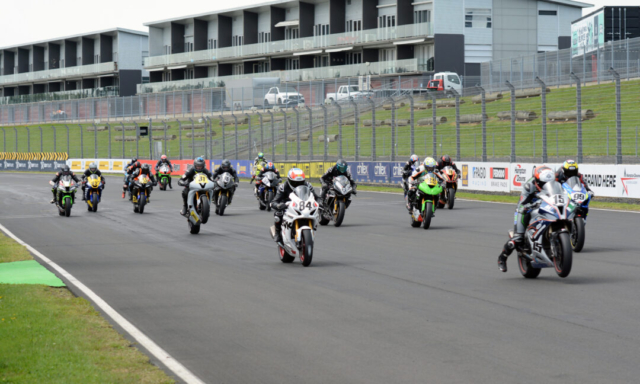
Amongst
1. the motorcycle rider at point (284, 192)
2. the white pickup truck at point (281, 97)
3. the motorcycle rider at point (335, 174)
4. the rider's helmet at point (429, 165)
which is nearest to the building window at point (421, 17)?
the white pickup truck at point (281, 97)

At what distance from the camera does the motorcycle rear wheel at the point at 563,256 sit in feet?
32.3

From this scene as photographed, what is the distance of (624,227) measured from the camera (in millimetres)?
16875

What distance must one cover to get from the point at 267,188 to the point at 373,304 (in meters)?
14.5

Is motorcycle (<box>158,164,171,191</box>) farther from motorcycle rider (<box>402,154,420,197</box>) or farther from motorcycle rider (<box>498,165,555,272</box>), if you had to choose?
motorcycle rider (<box>498,165,555,272</box>)

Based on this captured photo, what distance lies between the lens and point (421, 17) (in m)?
62.3

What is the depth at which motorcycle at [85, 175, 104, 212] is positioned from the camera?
24.3 m

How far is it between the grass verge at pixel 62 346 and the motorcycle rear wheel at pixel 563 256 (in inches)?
204

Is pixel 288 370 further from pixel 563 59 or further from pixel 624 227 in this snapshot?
pixel 563 59

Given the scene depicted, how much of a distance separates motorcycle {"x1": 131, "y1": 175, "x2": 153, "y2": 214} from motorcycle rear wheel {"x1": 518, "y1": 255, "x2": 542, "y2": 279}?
48.5ft

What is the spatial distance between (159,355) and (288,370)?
3.89ft

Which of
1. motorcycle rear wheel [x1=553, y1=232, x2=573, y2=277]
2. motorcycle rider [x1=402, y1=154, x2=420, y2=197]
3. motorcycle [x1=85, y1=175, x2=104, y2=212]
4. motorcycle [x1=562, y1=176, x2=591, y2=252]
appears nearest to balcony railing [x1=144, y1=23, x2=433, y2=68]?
motorcycle rider [x1=402, y1=154, x2=420, y2=197]

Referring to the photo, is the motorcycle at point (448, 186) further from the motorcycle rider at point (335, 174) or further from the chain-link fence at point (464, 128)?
the motorcycle rider at point (335, 174)

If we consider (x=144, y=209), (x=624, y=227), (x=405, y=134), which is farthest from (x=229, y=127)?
(x=624, y=227)

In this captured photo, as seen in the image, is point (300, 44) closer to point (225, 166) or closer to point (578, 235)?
point (225, 166)
